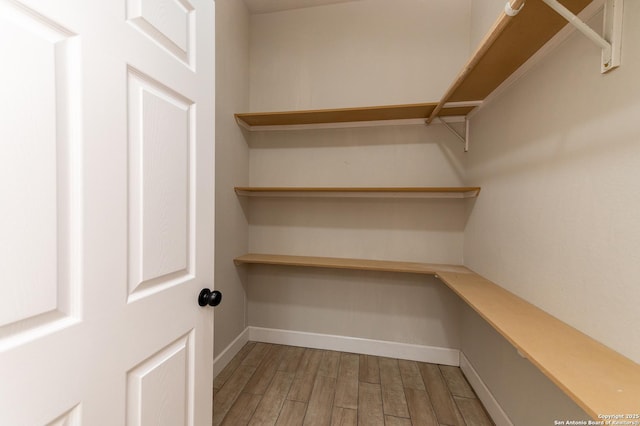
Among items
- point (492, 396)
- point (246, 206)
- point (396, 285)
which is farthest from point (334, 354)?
point (246, 206)

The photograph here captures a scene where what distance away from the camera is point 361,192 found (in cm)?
203

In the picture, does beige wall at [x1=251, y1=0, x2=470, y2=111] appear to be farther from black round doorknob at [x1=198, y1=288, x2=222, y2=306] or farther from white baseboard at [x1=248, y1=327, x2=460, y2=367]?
white baseboard at [x1=248, y1=327, x2=460, y2=367]

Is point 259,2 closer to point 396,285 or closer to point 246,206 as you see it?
point 246,206

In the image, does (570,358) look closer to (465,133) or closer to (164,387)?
(164,387)

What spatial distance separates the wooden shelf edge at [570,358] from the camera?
1.99 ft

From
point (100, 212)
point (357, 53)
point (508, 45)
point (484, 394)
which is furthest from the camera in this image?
point (357, 53)

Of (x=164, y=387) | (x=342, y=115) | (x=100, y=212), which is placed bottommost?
(x=164, y=387)

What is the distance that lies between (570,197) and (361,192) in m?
1.23

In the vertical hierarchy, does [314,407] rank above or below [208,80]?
below

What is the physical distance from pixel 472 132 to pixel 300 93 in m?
1.36

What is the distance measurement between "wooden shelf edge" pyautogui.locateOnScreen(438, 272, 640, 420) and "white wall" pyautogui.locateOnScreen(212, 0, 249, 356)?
1599 millimetres

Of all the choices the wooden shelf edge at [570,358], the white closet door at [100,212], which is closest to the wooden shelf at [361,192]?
the wooden shelf edge at [570,358]

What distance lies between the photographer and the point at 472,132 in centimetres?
186

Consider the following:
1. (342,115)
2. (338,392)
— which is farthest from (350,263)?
(342,115)
